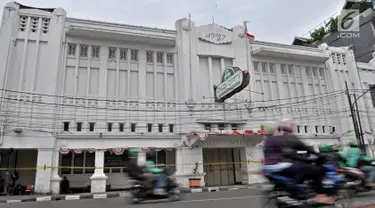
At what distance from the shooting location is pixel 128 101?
19016 millimetres

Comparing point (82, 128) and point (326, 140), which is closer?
point (82, 128)

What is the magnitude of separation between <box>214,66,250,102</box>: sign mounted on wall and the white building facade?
36.2 inches

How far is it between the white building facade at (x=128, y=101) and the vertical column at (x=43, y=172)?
2.1 inches

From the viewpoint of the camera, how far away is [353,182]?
25.6ft

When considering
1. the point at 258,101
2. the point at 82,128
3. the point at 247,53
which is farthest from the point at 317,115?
the point at 82,128

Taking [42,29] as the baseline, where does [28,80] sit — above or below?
below

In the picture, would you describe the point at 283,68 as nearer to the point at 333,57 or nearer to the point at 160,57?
the point at 333,57

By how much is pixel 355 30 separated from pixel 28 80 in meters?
34.7

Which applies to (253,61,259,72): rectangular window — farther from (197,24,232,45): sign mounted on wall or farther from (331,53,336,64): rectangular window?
(331,53,336,64): rectangular window

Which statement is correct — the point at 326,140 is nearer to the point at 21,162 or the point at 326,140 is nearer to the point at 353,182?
the point at 353,182

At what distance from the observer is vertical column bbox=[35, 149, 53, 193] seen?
15828 mm

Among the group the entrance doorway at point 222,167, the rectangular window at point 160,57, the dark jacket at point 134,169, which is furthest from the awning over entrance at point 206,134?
the dark jacket at point 134,169

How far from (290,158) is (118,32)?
655 inches

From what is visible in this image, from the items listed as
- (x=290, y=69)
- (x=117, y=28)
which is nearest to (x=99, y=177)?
(x=117, y=28)
